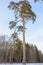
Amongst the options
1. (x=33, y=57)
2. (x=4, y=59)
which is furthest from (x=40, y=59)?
(x=4, y=59)

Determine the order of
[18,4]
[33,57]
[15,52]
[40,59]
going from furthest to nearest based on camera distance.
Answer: [40,59], [33,57], [15,52], [18,4]

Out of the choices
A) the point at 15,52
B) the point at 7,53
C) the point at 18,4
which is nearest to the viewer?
the point at 18,4

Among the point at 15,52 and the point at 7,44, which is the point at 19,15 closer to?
the point at 15,52

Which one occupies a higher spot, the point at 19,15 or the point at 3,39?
the point at 3,39

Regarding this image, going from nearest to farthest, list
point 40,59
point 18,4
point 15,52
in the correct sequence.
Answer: point 18,4, point 15,52, point 40,59

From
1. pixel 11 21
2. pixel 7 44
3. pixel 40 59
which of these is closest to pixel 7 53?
pixel 7 44

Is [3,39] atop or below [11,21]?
atop

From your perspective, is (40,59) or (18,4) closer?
(18,4)

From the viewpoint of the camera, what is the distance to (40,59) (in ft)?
168

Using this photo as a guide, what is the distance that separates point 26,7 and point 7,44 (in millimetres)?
24555

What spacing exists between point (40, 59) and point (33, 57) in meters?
4.04

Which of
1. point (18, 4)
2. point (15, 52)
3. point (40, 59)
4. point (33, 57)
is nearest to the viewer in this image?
point (18, 4)

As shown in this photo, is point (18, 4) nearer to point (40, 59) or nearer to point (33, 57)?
point (33, 57)

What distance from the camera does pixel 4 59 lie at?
1678 inches
